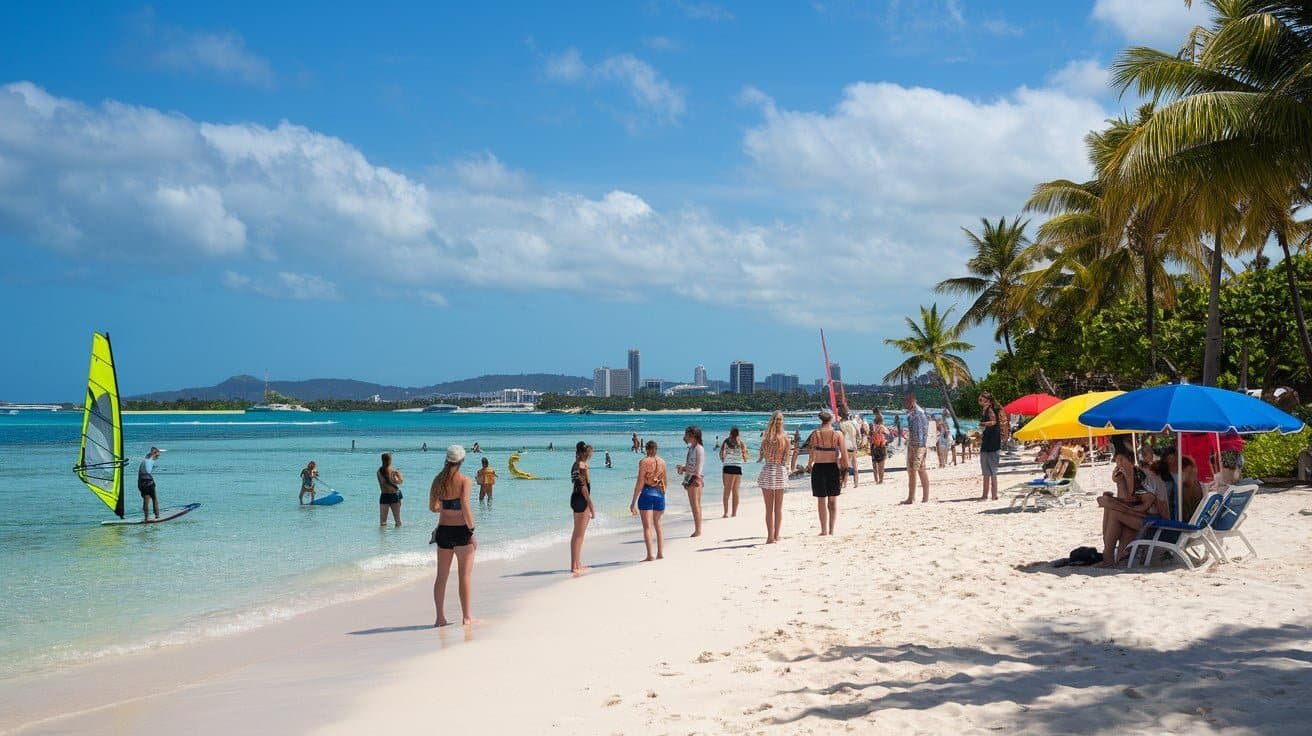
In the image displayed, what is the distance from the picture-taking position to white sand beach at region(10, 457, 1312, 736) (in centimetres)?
474

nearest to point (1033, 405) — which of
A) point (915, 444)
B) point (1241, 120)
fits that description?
point (915, 444)

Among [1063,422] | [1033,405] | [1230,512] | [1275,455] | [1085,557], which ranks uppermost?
[1033,405]

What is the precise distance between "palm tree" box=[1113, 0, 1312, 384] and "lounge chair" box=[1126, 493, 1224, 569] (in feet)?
17.4

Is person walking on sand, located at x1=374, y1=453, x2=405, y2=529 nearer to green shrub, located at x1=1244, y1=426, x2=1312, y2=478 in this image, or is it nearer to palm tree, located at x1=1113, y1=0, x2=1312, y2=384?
palm tree, located at x1=1113, y1=0, x2=1312, y2=384

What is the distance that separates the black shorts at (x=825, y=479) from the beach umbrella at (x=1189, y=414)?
335 cm

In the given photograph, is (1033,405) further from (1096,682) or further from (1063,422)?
(1096,682)

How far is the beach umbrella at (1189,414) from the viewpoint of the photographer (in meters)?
8.35

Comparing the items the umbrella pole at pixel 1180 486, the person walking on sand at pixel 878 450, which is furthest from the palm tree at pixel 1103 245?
the umbrella pole at pixel 1180 486

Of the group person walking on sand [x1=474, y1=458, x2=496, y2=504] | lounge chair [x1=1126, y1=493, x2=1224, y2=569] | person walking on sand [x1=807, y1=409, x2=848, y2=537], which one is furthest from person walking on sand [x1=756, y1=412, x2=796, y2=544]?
person walking on sand [x1=474, y1=458, x2=496, y2=504]

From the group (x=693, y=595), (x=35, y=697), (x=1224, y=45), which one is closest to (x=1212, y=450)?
(x=1224, y=45)

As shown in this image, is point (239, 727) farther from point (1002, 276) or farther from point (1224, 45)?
Result: point (1002, 276)

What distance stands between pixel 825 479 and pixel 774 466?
717 millimetres

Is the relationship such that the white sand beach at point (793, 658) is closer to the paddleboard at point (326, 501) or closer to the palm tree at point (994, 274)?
the paddleboard at point (326, 501)

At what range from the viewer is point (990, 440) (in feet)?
48.3
